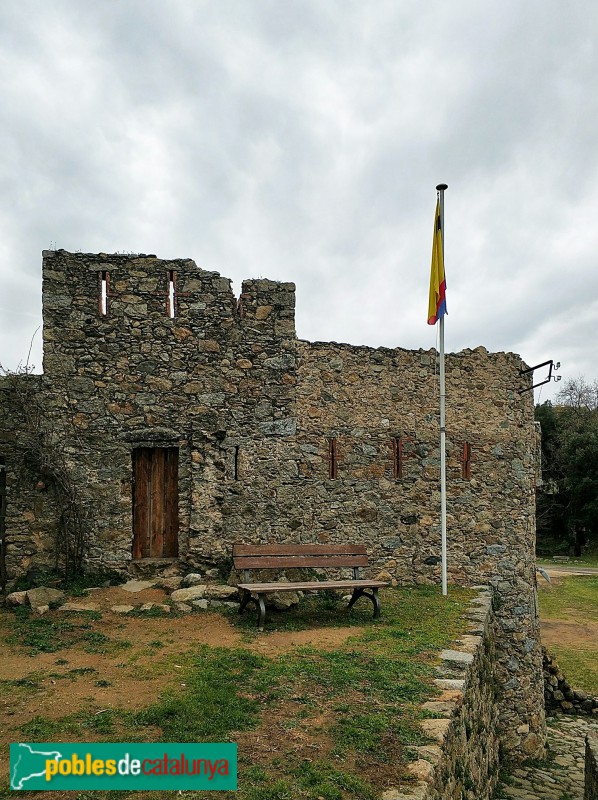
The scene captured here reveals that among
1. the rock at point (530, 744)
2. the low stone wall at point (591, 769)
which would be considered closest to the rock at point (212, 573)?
the low stone wall at point (591, 769)

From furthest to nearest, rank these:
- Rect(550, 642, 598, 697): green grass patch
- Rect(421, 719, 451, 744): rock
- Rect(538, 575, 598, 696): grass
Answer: Rect(538, 575, 598, 696): grass < Rect(550, 642, 598, 697): green grass patch < Rect(421, 719, 451, 744): rock

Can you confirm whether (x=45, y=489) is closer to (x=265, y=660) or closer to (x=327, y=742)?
(x=265, y=660)

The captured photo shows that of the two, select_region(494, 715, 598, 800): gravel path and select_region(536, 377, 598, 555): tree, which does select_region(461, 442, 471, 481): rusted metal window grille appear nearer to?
select_region(494, 715, 598, 800): gravel path

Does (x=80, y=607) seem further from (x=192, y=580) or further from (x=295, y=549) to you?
(x=295, y=549)

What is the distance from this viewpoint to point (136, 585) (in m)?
8.62

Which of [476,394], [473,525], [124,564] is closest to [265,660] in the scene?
[124,564]

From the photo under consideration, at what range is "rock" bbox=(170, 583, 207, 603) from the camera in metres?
8.06

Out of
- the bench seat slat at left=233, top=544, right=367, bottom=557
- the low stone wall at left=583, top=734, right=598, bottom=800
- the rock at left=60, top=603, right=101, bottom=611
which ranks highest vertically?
the bench seat slat at left=233, top=544, right=367, bottom=557

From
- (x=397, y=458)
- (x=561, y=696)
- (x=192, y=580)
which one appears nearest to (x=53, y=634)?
(x=192, y=580)

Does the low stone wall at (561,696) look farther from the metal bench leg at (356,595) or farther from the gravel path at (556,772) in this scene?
the metal bench leg at (356,595)

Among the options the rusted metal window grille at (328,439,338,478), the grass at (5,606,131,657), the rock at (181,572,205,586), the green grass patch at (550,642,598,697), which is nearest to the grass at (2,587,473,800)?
the grass at (5,606,131,657)

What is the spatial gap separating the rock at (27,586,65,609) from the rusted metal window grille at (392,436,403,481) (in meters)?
5.19

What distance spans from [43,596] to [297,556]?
10.9 ft

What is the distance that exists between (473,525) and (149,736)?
7111 millimetres
